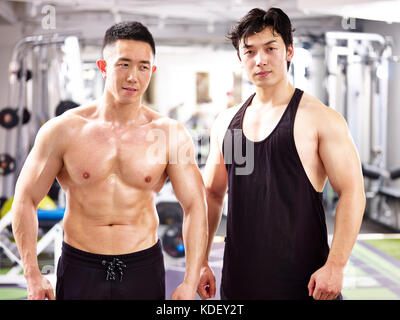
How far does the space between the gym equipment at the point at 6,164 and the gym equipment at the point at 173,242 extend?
1613 mm

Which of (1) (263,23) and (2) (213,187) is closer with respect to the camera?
(1) (263,23)

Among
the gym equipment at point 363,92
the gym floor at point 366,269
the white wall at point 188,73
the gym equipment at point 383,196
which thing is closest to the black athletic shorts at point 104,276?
the gym floor at point 366,269

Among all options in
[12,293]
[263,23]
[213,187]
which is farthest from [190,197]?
[12,293]

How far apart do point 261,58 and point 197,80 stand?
351cm

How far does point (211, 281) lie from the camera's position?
1.68 meters

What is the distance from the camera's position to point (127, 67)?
144 cm

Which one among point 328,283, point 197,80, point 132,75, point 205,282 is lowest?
point 205,282

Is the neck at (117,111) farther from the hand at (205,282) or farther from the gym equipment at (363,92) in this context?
the gym equipment at (363,92)

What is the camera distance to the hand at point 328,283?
1.40 metres

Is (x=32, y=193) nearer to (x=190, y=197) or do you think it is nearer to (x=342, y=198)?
(x=190, y=197)

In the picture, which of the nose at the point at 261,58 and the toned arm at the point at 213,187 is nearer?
the nose at the point at 261,58

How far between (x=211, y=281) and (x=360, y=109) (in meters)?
4.06

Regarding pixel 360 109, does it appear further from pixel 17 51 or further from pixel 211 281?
A: pixel 211 281

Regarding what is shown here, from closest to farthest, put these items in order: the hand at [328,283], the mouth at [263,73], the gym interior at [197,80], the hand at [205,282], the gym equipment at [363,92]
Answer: the hand at [328,283] < the mouth at [263,73] < the hand at [205,282] < the gym interior at [197,80] < the gym equipment at [363,92]
